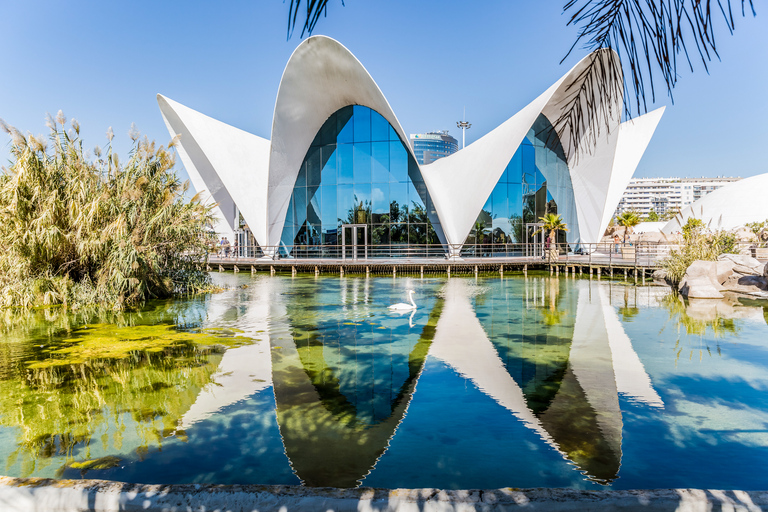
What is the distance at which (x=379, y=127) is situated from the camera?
26297 mm

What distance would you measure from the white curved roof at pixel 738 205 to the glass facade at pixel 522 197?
2428 centimetres

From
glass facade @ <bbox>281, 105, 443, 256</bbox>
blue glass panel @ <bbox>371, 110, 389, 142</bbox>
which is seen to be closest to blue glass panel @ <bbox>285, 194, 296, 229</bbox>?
glass facade @ <bbox>281, 105, 443, 256</bbox>

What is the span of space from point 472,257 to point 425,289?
10225mm

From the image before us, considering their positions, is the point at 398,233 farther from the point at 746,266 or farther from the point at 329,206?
the point at 746,266

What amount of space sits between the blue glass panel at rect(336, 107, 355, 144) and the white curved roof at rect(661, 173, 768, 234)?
33.0 metres

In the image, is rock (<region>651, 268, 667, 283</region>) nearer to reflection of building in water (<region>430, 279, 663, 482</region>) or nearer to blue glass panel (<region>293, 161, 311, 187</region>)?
reflection of building in water (<region>430, 279, 663, 482</region>)

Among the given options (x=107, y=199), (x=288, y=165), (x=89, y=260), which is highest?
(x=288, y=165)

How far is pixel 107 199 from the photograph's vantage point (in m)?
11.9

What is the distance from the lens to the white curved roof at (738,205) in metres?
46.0

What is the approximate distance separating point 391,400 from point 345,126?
23.4 metres

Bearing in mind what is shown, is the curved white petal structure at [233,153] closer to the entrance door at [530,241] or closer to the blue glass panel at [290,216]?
the blue glass panel at [290,216]

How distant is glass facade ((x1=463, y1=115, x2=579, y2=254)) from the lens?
2577cm

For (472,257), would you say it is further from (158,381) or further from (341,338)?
(158,381)

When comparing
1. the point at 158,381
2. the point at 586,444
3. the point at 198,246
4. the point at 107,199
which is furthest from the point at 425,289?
the point at 586,444
